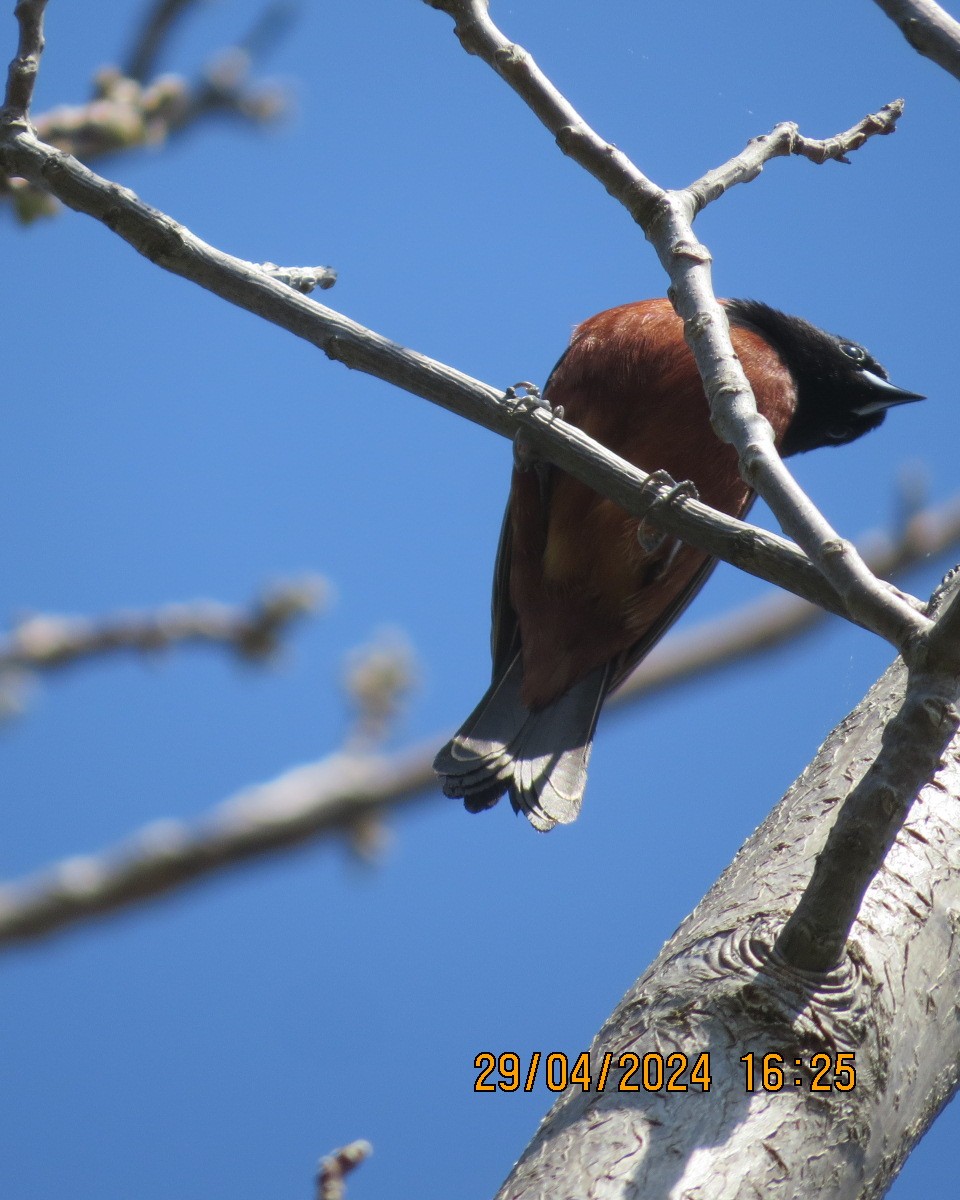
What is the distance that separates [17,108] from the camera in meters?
2.52

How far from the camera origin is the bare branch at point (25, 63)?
2.43m

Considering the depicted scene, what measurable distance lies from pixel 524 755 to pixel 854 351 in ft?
7.75

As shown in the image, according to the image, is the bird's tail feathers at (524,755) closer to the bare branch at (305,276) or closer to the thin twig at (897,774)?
the bare branch at (305,276)

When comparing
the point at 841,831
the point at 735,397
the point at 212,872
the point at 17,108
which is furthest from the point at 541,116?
the point at 212,872

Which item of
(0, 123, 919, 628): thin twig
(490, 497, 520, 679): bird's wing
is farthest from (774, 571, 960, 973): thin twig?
(490, 497, 520, 679): bird's wing

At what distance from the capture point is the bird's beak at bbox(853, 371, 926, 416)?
5102 millimetres

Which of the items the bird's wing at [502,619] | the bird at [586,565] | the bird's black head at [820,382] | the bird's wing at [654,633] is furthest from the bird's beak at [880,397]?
the bird's wing at [502,619]

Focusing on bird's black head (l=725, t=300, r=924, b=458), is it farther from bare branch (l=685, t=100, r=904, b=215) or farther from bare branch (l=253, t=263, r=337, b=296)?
bare branch (l=253, t=263, r=337, b=296)

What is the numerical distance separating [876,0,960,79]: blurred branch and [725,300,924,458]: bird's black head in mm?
2782

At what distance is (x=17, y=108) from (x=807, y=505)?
5.48ft

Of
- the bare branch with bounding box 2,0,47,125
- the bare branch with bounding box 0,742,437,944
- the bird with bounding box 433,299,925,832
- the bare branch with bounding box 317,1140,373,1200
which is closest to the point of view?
the bare branch with bounding box 0,742,437,944

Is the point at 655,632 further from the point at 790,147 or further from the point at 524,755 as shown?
the point at 790,147

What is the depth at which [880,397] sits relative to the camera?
16.8ft

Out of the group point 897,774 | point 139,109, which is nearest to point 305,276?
point 139,109
